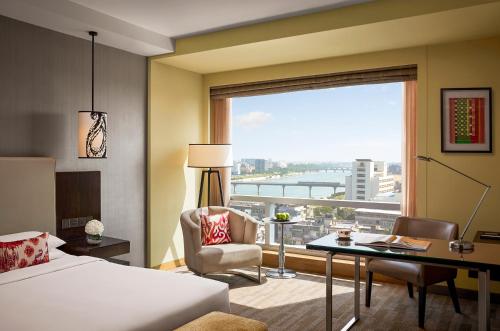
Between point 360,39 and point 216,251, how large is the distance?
7.64 ft

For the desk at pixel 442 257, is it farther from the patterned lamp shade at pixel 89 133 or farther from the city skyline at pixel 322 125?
the patterned lamp shade at pixel 89 133

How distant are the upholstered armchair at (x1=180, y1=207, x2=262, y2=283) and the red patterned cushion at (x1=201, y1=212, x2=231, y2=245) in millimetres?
75

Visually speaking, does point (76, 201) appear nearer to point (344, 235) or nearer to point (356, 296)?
point (344, 235)

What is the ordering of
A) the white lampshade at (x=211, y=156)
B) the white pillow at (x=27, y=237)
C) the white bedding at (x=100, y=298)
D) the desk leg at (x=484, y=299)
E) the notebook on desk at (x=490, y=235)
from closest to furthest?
the white bedding at (x=100, y=298), the desk leg at (x=484, y=299), the white pillow at (x=27, y=237), the notebook on desk at (x=490, y=235), the white lampshade at (x=211, y=156)

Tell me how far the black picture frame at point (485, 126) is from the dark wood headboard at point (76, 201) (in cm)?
328

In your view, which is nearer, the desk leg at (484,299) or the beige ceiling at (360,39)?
the desk leg at (484,299)

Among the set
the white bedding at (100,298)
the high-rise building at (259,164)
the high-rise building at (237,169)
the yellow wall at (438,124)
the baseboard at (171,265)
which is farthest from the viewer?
the high-rise building at (237,169)

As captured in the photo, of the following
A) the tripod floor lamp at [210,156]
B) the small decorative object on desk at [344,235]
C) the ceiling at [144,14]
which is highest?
the ceiling at [144,14]

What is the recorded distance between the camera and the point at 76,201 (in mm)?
3857

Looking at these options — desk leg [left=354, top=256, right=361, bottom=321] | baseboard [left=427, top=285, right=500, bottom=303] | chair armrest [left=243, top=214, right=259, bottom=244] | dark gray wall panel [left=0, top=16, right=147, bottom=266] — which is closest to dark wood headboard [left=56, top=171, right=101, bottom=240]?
dark gray wall panel [left=0, top=16, right=147, bottom=266]

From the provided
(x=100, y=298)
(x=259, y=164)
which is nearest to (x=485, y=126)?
(x=259, y=164)

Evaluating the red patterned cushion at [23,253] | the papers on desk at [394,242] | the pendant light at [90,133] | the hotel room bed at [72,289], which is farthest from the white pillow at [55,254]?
the papers on desk at [394,242]

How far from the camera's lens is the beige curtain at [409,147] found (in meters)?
4.11

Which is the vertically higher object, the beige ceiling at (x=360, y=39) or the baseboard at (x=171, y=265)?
the beige ceiling at (x=360, y=39)
